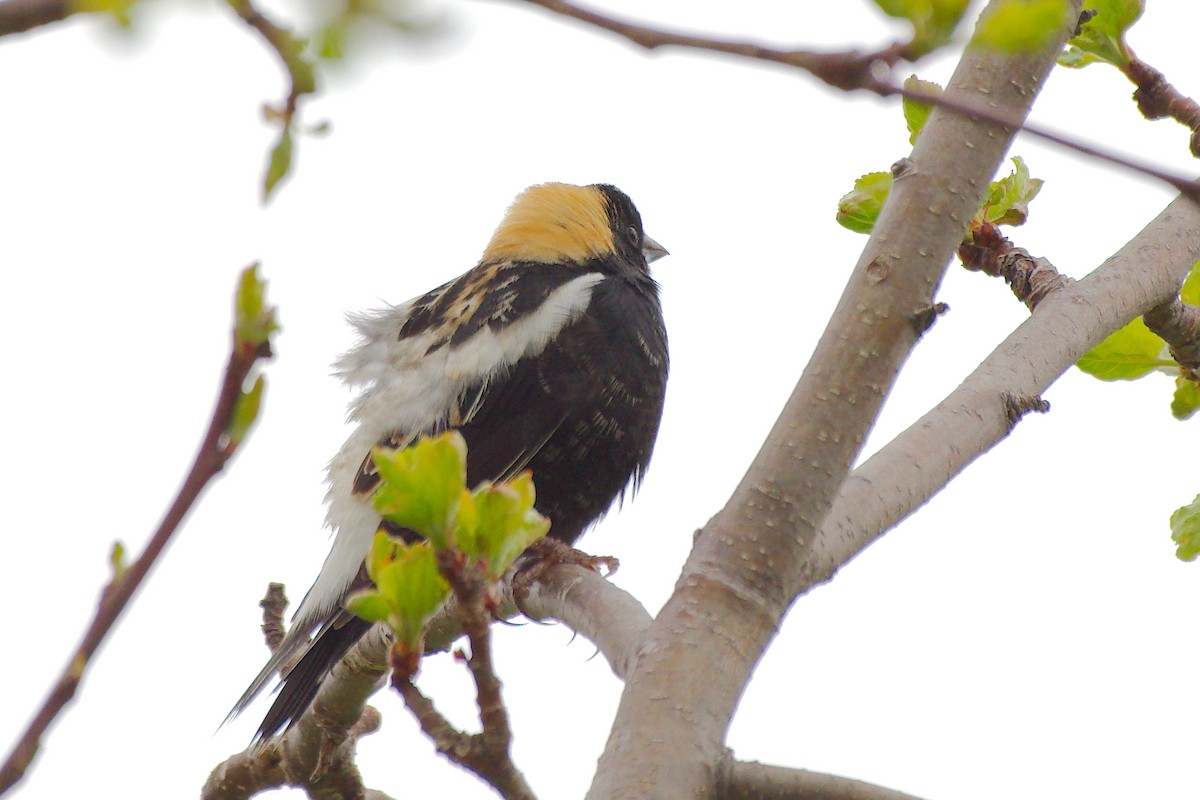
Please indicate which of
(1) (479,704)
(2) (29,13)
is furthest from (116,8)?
(1) (479,704)

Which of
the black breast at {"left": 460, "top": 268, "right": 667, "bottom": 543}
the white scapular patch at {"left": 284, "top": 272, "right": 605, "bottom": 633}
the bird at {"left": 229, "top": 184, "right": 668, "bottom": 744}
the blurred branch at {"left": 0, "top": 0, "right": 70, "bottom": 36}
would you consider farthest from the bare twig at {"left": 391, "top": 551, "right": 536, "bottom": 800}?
the black breast at {"left": 460, "top": 268, "right": 667, "bottom": 543}

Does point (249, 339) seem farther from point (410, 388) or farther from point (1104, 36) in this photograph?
point (410, 388)

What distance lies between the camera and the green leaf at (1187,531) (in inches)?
109

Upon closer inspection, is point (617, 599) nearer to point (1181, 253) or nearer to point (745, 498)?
point (745, 498)

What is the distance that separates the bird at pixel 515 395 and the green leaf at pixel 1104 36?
169 centimetres

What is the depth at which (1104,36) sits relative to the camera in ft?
10.1

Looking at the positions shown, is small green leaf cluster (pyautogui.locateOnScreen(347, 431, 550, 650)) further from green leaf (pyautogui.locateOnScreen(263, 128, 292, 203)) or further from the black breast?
the black breast

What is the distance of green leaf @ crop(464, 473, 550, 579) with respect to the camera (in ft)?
5.37

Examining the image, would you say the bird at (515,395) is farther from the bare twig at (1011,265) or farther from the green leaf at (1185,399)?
the green leaf at (1185,399)

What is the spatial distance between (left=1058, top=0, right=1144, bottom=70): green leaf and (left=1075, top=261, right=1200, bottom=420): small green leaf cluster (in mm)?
555

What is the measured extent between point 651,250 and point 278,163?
14.2ft

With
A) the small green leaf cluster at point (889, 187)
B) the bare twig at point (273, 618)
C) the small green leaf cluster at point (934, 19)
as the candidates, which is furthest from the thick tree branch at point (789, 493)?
the bare twig at point (273, 618)

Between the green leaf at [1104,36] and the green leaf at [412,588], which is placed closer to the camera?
the green leaf at [412,588]

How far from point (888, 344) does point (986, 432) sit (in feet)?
2.46
